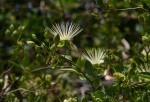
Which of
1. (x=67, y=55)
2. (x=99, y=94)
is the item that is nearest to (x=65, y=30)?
(x=67, y=55)

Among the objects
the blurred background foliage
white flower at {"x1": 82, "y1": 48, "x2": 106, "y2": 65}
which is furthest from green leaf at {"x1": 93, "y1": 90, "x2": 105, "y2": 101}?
white flower at {"x1": 82, "y1": 48, "x2": 106, "y2": 65}

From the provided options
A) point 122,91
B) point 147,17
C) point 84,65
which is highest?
point 147,17

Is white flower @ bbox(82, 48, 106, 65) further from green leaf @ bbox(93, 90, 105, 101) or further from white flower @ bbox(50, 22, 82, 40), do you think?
green leaf @ bbox(93, 90, 105, 101)

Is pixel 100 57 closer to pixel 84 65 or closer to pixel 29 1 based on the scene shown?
pixel 84 65

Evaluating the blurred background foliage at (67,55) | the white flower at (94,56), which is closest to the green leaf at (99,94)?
the blurred background foliage at (67,55)

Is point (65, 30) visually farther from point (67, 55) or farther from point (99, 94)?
point (99, 94)

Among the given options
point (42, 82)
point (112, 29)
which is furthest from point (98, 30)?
point (42, 82)

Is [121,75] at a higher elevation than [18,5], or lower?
lower
